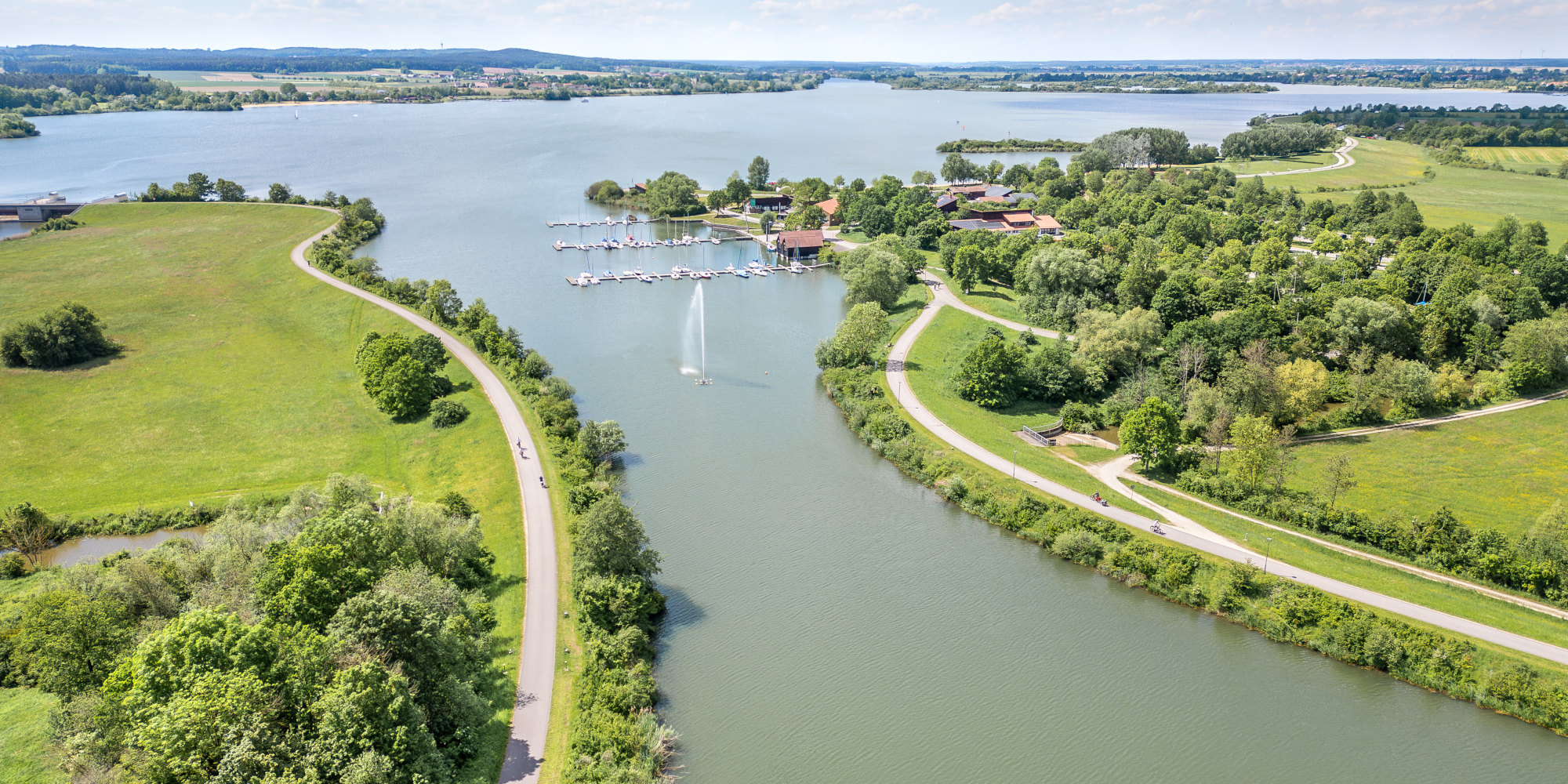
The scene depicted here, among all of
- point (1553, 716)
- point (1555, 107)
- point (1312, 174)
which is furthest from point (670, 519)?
point (1555, 107)

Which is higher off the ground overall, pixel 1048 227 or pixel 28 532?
pixel 1048 227

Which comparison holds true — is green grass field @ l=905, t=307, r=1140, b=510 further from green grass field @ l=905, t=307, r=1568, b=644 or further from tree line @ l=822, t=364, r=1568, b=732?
tree line @ l=822, t=364, r=1568, b=732

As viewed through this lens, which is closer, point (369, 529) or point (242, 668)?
point (242, 668)

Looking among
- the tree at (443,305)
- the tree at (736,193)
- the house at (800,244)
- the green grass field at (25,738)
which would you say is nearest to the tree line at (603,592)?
the tree at (443,305)

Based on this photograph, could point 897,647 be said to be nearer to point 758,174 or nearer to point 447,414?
point 447,414

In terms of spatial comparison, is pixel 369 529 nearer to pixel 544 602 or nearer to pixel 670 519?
pixel 544 602

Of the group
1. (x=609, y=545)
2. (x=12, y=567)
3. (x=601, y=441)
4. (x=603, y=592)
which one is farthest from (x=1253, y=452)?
(x=12, y=567)
